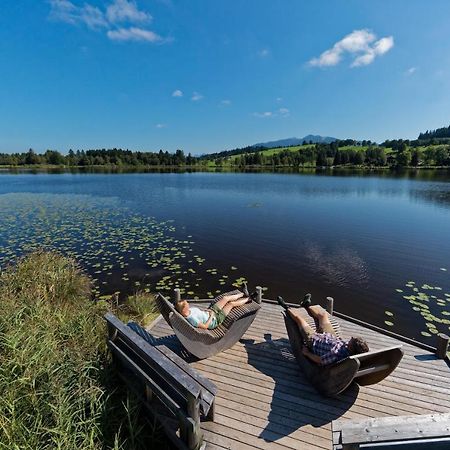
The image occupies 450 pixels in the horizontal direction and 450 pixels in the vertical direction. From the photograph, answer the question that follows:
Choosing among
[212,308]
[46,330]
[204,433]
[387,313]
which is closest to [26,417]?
[46,330]

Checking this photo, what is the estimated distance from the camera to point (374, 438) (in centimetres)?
246

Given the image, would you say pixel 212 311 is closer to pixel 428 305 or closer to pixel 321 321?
pixel 321 321

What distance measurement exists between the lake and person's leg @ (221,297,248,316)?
4433 millimetres

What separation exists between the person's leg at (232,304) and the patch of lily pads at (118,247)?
4.26 metres

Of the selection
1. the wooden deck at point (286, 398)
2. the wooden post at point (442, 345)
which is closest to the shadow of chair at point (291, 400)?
the wooden deck at point (286, 398)

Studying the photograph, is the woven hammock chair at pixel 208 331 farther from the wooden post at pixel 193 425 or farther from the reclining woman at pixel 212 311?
the wooden post at pixel 193 425

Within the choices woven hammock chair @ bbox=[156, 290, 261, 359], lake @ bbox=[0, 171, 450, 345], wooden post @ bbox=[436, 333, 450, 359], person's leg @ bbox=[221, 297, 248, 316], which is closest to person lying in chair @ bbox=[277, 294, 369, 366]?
woven hammock chair @ bbox=[156, 290, 261, 359]

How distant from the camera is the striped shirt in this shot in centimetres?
415

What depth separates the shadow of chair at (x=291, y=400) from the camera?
152 inches

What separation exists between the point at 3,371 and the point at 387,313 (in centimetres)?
1034

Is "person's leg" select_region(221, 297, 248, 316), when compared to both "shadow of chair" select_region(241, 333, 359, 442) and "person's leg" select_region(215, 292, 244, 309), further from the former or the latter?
"shadow of chair" select_region(241, 333, 359, 442)

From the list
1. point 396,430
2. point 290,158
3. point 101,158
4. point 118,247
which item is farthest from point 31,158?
point 396,430

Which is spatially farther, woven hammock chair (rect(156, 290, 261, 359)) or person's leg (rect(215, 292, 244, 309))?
person's leg (rect(215, 292, 244, 309))

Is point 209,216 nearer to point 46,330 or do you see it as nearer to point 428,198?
point 46,330
